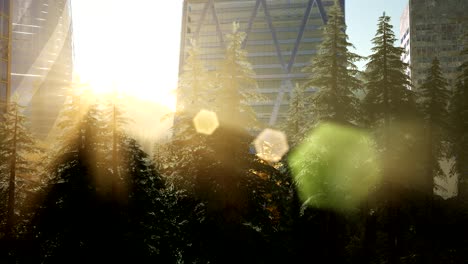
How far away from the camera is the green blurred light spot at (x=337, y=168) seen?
2511 cm

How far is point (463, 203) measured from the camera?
101ft

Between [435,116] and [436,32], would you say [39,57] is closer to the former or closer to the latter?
[436,32]

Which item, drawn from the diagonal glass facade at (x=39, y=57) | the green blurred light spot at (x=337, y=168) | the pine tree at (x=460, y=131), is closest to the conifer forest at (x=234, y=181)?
the green blurred light spot at (x=337, y=168)

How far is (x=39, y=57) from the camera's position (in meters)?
172

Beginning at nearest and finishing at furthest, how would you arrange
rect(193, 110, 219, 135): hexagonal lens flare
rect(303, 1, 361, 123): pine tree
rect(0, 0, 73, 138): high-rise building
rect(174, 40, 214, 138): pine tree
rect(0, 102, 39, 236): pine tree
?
rect(193, 110, 219, 135): hexagonal lens flare → rect(174, 40, 214, 138): pine tree → rect(0, 102, 39, 236): pine tree → rect(303, 1, 361, 123): pine tree → rect(0, 0, 73, 138): high-rise building

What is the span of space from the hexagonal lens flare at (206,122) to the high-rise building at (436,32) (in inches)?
4635

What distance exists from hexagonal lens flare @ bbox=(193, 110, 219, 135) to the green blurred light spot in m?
6.52

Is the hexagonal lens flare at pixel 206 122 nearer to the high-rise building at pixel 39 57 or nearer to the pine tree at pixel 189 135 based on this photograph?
the pine tree at pixel 189 135

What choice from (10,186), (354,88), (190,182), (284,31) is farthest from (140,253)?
(284,31)

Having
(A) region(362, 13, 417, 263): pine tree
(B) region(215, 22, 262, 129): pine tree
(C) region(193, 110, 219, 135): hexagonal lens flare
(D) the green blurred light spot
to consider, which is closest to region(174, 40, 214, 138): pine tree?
(C) region(193, 110, 219, 135): hexagonal lens flare

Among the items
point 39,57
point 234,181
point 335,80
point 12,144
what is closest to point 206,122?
point 234,181

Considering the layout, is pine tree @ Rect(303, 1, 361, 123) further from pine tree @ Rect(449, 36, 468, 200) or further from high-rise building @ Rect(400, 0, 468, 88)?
high-rise building @ Rect(400, 0, 468, 88)

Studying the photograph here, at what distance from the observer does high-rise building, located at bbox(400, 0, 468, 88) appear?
131 meters

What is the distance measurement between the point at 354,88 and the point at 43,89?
150 meters
